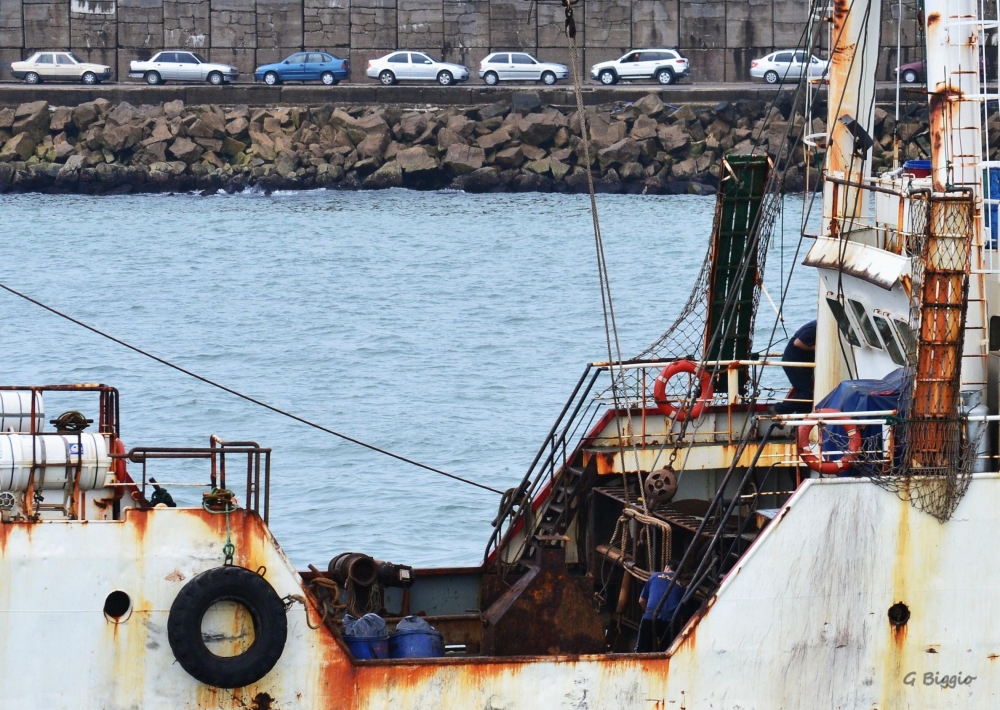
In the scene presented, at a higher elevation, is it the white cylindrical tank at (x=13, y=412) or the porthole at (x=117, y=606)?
the white cylindrical tank at (x=13, y=412)

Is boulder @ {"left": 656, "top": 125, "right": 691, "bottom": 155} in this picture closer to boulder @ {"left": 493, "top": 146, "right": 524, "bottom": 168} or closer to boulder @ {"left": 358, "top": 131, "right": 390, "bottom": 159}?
boulder @ {"left": 493, "top": 146, "right": 524, "bottom": 168}

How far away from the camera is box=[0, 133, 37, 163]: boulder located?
54.5 meters

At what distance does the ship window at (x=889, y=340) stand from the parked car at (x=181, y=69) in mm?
50722

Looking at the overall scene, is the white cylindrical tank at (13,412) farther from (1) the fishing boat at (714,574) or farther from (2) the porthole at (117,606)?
(2) the porthole at (117,606)

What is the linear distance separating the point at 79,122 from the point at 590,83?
60.7 ft

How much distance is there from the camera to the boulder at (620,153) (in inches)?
2106

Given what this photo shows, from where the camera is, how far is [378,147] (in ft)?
178

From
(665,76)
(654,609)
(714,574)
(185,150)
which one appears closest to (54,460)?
(654,609)

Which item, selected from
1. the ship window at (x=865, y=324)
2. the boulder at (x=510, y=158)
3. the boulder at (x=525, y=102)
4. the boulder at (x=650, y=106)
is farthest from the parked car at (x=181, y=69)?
the ship window at (x=865, y=324)

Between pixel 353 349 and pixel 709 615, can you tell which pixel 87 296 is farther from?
pixel 709 615

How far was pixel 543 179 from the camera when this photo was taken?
54.4 m

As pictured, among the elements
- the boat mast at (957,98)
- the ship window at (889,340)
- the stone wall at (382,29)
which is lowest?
the ship window at (889,340)

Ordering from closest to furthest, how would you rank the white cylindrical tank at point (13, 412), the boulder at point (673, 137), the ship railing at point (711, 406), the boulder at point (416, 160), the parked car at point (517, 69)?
the white cylindrical tank at point (13, 412)
the ship railing at point (711, 406)
the boulder at point (416, 160)
the boulder at point (673, 137)
the parked car at point (517, 69)

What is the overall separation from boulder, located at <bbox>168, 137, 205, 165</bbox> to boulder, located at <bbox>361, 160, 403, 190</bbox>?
19.6 feet
